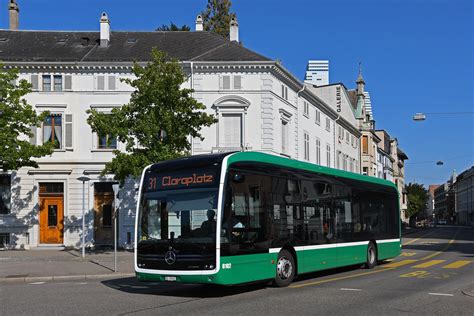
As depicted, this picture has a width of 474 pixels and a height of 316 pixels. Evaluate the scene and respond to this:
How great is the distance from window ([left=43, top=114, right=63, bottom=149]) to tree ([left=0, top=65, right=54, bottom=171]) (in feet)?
20.9

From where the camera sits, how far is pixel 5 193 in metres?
31.4

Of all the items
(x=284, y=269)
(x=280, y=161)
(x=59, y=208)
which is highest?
(x=280, y=161)

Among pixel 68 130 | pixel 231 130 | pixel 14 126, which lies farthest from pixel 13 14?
pixel 231 130

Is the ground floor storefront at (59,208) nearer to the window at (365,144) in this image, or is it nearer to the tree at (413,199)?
the window at (365,144)

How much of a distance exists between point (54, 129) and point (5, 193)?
4.26m

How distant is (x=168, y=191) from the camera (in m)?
12.6

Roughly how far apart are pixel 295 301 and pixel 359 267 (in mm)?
8818

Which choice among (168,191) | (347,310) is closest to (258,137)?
(168,191)

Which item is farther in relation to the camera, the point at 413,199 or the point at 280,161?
the point at 413,199

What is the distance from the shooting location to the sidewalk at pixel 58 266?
1778cm

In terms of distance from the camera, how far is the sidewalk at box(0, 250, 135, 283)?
17.8 meters

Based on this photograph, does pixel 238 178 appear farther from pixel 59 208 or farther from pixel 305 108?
pixel 305 108

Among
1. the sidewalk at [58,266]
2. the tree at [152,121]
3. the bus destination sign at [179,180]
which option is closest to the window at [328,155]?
the sidewalk at [58,266]

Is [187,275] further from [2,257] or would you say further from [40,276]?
[2,257]
